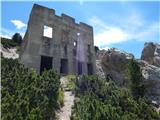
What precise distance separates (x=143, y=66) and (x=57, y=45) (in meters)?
10.7

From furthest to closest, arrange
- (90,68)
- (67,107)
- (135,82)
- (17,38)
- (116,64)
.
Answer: (17,38) → (90,68) → (116,64) → (135,82) → (67,107)

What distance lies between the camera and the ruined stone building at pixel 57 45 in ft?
86.3

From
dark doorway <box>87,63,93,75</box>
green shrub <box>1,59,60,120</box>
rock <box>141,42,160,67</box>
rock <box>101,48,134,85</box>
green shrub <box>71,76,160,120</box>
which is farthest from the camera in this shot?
dark doorway <box>87,63,93,75</box>

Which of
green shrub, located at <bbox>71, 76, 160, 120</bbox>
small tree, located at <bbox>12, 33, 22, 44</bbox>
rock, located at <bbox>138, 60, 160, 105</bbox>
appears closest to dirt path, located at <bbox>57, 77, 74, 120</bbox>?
green shrub, located at <bbox>71, 76, 160, 120</bbox>

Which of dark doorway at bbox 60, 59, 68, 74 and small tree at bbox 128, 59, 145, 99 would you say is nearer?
small tree at bbox 128, 59, 145, 99

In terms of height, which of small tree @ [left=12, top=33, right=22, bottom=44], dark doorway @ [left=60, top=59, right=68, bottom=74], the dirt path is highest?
small tree @ [left=12, top=33, right=22, bottom=44]

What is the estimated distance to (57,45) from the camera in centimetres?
2795

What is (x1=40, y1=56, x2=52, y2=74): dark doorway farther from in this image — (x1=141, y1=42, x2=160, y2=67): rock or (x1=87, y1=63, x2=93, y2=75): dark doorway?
(x1=141, y1=42, x2=160, y2=67): rock

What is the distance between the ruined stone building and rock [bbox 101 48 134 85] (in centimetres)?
211

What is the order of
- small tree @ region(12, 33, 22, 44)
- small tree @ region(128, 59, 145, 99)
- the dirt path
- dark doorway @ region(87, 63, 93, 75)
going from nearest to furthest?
1. the dirt path
2. small tree @ region(128, 59, 145, 99)
3. dark doorway @ region(87, 63, 93, 75)
4. small tree @ region(12, 33, 22, 44)

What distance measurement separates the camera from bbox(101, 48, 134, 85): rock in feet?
99.6

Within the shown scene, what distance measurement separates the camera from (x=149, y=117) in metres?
13.3

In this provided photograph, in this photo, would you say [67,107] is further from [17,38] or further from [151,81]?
[17,38]

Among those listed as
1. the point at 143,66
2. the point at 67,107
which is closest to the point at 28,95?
the point at 67,107
